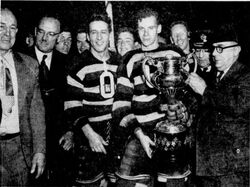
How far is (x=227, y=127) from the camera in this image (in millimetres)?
1255

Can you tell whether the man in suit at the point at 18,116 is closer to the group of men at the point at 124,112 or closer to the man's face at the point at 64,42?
the group of men at the point at 124,112

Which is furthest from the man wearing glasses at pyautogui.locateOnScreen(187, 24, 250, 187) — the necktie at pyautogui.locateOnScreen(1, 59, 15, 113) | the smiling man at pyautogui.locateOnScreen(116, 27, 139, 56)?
the necktie at pyautogui.locateOnScreen(1, 59, 15, 113)

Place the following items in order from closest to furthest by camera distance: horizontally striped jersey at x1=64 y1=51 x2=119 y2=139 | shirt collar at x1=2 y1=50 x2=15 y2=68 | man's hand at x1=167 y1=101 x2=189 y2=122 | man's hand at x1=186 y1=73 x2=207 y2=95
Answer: man's hand at x1=167 y1=101 x2=189 y2=122 < man's hand at x1=186 y1=73 x2=207 y2=95 < shirt collar at x1=2 y1=50 x2=15 y2=68 < horizontally striped jersey at x1=64 y1=51 x2=119 y2=139

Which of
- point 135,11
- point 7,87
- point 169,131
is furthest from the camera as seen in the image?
point 135,11

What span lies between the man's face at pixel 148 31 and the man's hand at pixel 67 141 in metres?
0.65

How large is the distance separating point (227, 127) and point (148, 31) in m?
0.54

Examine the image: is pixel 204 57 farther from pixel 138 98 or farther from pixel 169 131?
pixel 169 131

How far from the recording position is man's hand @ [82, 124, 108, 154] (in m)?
1.47

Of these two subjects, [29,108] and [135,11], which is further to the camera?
[135,11]

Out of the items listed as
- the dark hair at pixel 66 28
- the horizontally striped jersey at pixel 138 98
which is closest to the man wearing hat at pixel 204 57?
the horizontally striped jersey at pixel 138 98

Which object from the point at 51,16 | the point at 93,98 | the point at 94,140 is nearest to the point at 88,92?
the point at 93,98

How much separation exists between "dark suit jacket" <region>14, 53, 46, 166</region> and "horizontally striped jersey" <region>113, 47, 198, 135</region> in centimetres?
36

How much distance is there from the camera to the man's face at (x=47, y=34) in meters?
1.73

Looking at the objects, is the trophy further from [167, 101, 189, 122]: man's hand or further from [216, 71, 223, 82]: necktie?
[216, 71, 223, 82]: necktie
